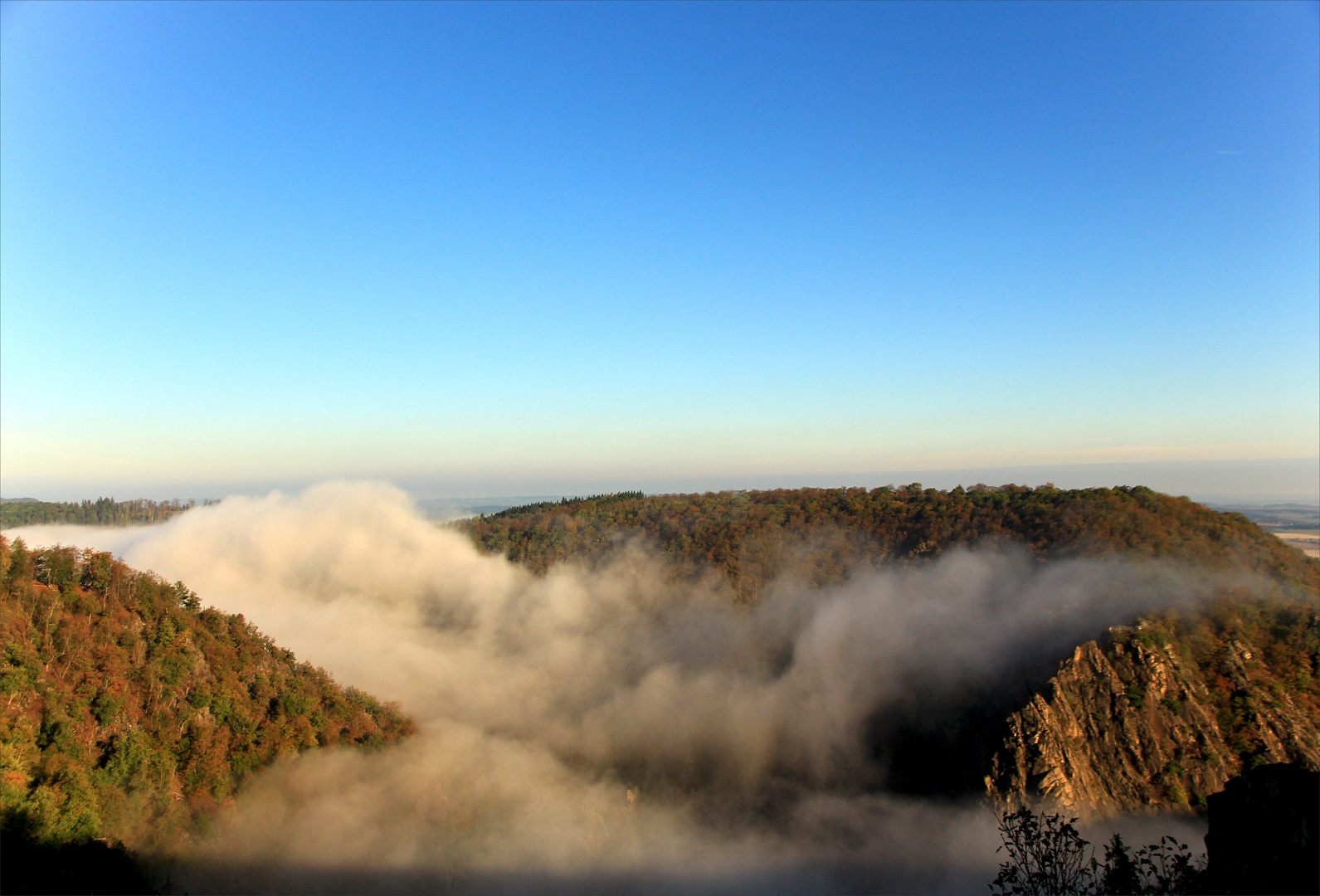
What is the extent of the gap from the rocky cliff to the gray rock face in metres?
0.07

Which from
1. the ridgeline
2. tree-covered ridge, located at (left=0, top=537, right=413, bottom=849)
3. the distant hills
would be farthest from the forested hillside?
tree-covered ridge, located at (left=0, top=537, right=413, bottom=849)

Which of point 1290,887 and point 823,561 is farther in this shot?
→ point 823,561

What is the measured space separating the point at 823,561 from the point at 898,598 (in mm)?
22010

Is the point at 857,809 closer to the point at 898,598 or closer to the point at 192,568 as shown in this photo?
the point at 898,598

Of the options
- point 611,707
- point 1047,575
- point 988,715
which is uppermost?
point 1047,575

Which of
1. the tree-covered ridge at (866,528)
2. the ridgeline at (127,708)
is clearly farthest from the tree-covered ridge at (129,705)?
the tree-covered ridge at (866,528)

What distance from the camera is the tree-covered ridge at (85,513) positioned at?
144 metres

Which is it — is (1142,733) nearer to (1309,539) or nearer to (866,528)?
(1309,539)

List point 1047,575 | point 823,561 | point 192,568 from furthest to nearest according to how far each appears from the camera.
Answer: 1. point 192,568
2. point 823,561
3. point 1047,575

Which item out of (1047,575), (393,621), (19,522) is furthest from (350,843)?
(19,522)

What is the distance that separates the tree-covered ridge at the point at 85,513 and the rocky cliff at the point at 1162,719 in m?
175

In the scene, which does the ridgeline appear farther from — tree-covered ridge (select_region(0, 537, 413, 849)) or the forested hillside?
the forested hillside

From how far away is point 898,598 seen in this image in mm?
93250

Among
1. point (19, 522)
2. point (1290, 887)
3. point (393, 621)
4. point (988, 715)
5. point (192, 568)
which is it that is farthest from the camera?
point (192, 568)
